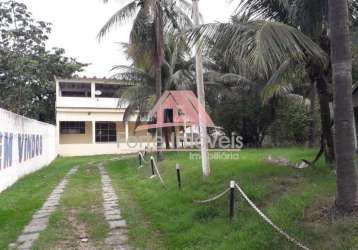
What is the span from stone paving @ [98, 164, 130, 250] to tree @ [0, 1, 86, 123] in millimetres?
21115

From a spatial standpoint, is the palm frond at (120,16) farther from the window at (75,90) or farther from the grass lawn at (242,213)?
the window at (75,90)

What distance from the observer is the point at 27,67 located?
29.8 m

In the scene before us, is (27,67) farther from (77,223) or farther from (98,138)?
(77,223)

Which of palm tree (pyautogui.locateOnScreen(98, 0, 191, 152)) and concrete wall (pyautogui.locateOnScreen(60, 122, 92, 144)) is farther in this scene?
concrete wall (pyautogui.locateOnScreen(60, 122, 92, 144))

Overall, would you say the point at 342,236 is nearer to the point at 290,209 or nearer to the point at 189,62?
the point at 290,209

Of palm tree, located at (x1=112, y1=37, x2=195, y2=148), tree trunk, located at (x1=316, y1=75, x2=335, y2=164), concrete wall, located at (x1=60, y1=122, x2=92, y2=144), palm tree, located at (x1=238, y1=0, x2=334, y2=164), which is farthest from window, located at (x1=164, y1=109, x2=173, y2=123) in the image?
concrete wall, located at (x1=60, y1=122, x2=92, y2=144)

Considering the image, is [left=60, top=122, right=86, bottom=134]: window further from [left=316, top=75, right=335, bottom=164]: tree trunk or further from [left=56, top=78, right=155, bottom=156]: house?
[left=316, top=75, right=335, bottom=164]: tree trunk

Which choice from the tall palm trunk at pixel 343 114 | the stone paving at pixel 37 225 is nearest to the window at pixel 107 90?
the stone paving at pixel 37 225

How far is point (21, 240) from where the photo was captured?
637 cm

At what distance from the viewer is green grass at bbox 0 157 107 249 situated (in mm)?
6977

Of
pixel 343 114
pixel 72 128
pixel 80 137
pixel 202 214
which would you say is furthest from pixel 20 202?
pixel 80 137

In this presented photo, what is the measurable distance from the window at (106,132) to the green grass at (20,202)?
57.3 ft

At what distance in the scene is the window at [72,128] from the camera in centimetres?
3163

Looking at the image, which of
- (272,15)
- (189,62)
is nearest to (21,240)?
(272,15)
